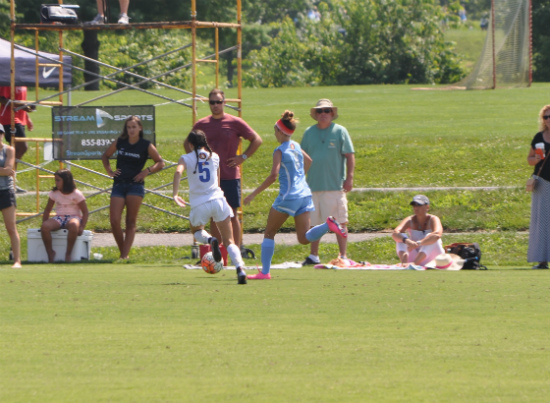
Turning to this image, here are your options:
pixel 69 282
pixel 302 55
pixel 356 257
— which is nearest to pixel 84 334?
pixel 69 282

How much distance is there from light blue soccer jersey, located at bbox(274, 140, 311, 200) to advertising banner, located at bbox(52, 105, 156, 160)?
4.03 meters

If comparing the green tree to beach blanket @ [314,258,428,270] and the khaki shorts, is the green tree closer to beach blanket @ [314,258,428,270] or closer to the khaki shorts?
the khaki shorts

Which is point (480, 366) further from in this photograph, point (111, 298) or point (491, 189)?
point (491, 189)

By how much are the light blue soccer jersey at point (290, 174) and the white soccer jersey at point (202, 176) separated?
30.2 inches

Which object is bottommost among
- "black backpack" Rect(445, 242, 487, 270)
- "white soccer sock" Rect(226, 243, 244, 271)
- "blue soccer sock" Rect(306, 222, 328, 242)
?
"black backpack" Rect(445, 242, 487, 270)

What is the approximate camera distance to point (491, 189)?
17938mm

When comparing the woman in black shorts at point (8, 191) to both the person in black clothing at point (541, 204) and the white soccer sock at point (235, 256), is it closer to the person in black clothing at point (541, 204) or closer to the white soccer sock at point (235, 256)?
the white soccer sock at point (235, 256)

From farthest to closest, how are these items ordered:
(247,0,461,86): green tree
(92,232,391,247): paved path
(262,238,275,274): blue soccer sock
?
(247,0,461,86): green tree → (92,232,391,247): paved path → (262,238,275,274): blue soccer sock

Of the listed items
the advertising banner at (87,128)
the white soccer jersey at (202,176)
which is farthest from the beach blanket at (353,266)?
the advertising banner at (87,128)

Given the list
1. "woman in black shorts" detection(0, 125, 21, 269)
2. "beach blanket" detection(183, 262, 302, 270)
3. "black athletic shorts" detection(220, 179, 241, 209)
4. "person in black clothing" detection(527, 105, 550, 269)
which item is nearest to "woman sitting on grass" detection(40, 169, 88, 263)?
"woman in black shorts" detection(0, 125, 21, 269)

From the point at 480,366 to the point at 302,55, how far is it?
56976mm

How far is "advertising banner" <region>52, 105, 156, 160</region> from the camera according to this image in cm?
1468

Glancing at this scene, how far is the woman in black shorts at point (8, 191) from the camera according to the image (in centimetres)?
1259

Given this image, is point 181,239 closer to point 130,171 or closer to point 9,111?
point 130,171
